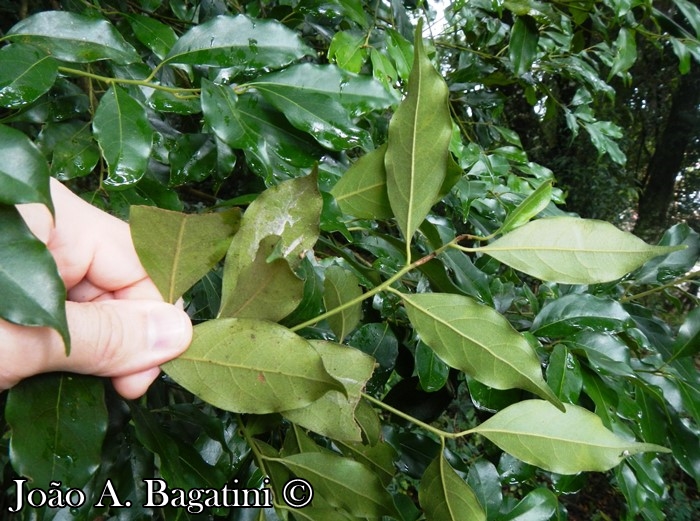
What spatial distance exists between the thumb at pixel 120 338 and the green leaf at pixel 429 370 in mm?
270

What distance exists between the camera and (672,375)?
54 centimetres

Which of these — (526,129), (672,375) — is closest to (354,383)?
(672,375)

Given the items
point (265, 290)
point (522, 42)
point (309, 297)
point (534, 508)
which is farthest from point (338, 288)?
point (522, 42)

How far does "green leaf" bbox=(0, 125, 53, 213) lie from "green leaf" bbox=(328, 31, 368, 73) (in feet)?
1.50

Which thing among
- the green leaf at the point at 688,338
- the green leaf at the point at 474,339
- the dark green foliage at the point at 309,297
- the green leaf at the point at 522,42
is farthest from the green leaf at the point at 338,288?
the green leaf at the point at 522,42

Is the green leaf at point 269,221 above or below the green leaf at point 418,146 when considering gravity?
below

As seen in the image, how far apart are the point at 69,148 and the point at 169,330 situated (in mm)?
281

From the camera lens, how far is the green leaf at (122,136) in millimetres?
410

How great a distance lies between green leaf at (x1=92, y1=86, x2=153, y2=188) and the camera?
0.41 m

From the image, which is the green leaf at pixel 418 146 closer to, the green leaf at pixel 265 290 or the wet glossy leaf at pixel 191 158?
the green leaf at pixel 265 290

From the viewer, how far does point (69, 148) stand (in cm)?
52

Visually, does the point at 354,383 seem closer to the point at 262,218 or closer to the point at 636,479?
the point at 262,218

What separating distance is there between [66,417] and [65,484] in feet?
0.14

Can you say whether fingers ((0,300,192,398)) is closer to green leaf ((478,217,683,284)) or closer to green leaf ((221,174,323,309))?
green leaf ((221,174,323,309))
